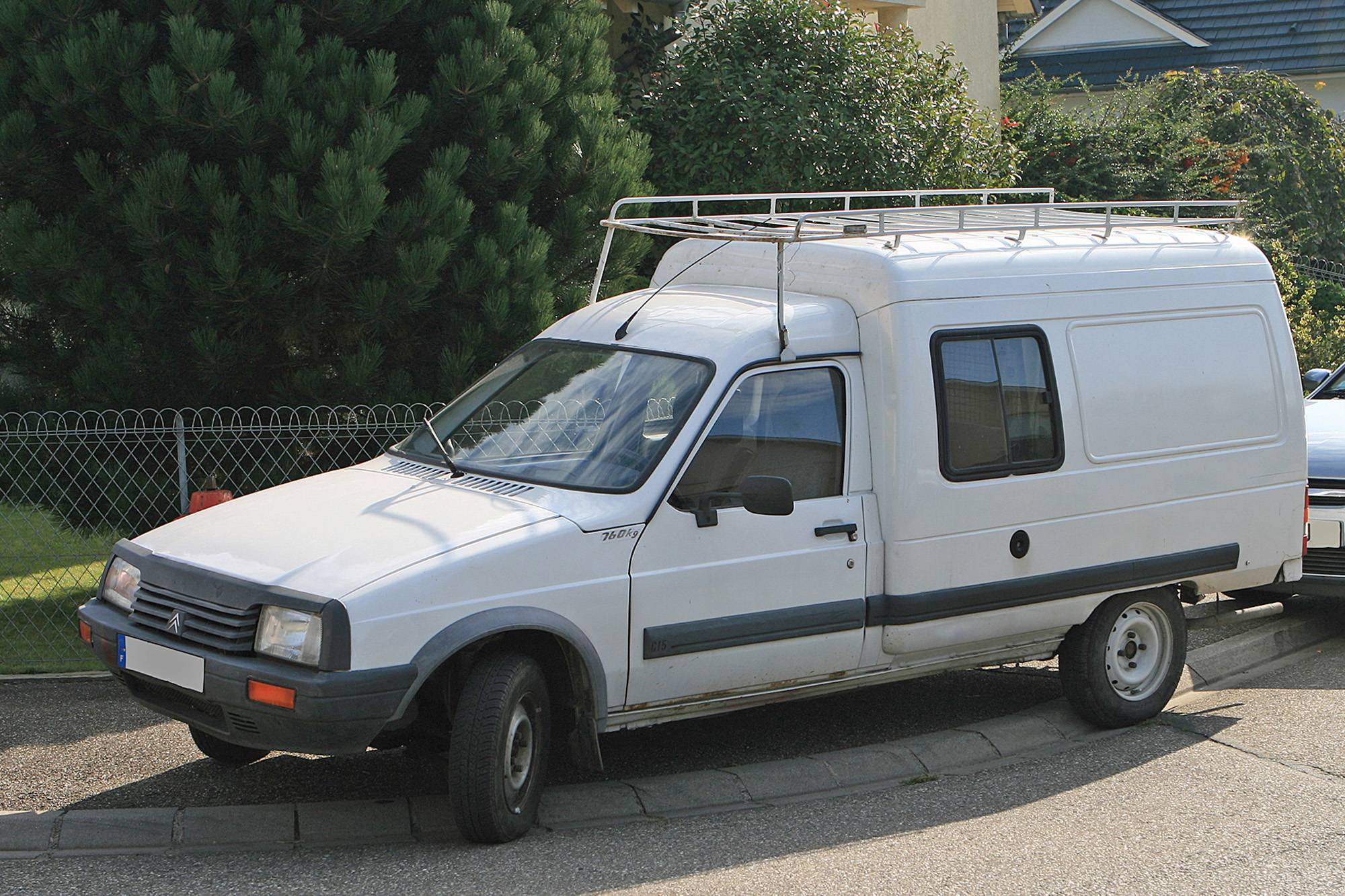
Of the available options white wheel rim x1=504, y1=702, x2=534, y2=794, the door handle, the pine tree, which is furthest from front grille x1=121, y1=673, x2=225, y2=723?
the pine tree

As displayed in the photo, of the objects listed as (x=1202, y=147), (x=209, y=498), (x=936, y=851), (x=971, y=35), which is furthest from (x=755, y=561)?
(x=971, y=35)

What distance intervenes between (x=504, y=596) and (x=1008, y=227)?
286 centimetres

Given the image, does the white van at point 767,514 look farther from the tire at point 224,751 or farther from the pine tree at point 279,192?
the pine tree at point 279,192

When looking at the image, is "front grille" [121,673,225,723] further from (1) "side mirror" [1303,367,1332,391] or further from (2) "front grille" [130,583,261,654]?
(1) "side mirror" [1303,367,1332,391]

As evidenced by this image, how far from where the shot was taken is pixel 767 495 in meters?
4.97

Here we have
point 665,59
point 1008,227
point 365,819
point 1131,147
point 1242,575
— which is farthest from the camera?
point 1131,147

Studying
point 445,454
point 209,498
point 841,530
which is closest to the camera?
point 841,530

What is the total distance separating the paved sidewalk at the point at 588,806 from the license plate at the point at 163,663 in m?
0.63

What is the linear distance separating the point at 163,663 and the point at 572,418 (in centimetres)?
180

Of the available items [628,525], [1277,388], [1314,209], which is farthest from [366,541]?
[1314,209]

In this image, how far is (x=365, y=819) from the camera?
5.08m

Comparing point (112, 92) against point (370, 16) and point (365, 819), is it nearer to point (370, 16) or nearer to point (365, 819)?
point (370, 16)

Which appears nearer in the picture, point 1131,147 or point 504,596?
point 504,596

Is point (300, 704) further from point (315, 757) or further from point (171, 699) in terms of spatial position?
point (315, 757)
